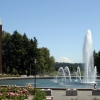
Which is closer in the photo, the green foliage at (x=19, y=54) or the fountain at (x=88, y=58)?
the fountain at (x=88, y=58)

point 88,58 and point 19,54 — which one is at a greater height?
point 19,54

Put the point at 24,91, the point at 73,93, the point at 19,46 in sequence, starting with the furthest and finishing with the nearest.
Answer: the point at 19,46 → the point at 73,93 → the point at 24,91

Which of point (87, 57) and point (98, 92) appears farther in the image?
point (87, 57)

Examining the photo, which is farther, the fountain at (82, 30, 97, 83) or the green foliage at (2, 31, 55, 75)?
the green foliage at (2, 31, 55, 75)

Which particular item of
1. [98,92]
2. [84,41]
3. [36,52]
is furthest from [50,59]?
[98,92]

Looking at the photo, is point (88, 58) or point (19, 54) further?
point (19, 54)

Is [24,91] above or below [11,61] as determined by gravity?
below

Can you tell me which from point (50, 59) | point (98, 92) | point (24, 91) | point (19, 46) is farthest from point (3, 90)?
point (50, 59)

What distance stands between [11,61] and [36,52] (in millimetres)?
5959

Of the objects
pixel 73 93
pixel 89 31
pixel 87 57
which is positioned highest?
pixel 89 31

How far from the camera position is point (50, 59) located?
8850 centimetres

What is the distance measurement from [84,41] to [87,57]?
8.49 feet

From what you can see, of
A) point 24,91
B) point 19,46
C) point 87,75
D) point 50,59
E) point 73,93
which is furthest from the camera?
point 50,59

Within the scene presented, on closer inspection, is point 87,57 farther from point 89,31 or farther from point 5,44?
point 5,44
